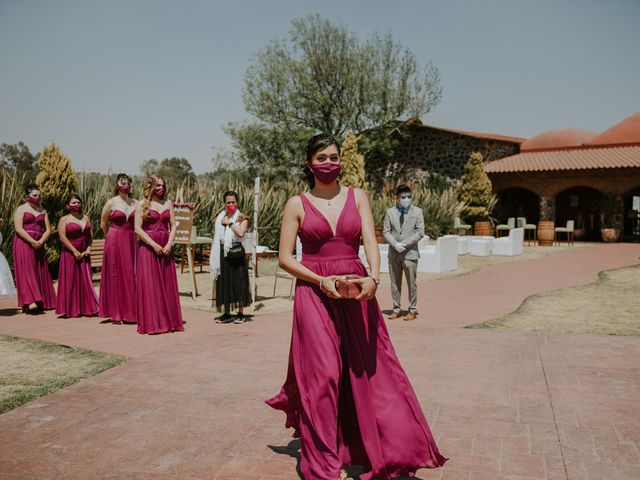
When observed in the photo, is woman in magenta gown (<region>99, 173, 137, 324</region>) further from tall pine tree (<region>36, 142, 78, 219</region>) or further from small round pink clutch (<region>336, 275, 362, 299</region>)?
small round pink clutch (<region>336, 275, 362, 299</region>)

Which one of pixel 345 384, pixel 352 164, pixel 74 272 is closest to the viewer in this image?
pixel 345 384

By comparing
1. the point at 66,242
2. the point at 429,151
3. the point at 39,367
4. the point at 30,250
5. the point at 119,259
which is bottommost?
the point at 39,367

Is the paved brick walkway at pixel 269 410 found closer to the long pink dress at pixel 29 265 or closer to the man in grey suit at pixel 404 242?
the man in grey suit at pixel 404 242

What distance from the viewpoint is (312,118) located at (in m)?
36.9

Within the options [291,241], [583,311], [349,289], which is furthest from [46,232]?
[583,311]

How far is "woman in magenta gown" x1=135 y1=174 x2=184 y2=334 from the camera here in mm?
7512

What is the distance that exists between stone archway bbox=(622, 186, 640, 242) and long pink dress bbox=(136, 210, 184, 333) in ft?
92.7

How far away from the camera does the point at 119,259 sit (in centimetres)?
840

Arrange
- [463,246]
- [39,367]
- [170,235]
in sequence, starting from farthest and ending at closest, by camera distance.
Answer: [463,246], [170,235], [39,367]

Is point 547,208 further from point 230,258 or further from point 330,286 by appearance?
point 330,286

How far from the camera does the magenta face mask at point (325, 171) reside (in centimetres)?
331

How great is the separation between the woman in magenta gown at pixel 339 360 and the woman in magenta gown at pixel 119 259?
5.54 meters

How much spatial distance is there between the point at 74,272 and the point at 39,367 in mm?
3228

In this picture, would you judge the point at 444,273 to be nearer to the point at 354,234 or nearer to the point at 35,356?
the point at 35,356
